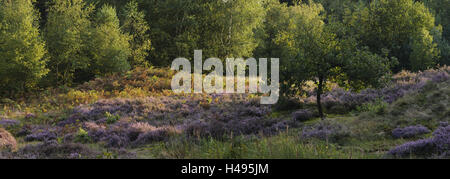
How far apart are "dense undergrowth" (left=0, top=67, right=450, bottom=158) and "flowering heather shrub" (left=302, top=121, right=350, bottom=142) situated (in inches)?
1.3

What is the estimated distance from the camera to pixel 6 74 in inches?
1037

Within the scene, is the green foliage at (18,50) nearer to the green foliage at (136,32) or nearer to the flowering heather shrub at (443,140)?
the green foliage at (136,32)

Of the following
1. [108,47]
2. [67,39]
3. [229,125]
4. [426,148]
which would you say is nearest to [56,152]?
[229,125]

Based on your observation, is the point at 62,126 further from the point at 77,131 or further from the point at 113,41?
the point at 113,41

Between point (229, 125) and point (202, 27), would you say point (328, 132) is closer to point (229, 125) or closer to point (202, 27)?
point (229, 125)

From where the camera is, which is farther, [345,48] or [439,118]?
[345,48]

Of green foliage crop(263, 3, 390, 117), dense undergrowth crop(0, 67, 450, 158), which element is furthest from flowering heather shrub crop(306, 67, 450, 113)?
green foliage crop(263, 3, 390, 117)

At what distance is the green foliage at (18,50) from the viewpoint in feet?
83.3

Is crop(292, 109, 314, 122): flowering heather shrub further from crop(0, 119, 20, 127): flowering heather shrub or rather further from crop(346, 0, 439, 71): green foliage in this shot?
crop(346, 0, 439, 71): green foliage

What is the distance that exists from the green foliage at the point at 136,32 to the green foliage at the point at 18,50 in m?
8.36

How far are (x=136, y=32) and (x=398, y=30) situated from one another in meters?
23.4

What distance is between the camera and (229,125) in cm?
1469
